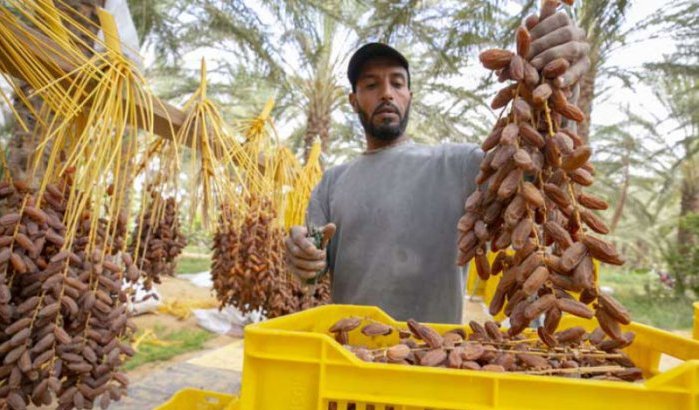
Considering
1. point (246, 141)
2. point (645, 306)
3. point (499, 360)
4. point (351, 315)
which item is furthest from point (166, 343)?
point (645, 306)

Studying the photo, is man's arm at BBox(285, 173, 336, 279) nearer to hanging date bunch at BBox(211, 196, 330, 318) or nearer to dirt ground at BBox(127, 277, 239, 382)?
hanging date bunch at BBox(211, 196, 330, 318)

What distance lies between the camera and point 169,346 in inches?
232

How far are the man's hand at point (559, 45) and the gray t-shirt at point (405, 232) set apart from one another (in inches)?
40.2

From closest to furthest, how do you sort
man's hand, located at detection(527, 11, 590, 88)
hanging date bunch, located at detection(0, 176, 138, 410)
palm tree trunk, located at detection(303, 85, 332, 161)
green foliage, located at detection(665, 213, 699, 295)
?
man's hand, located at detection(527, 11, 590, 88) → hanging date bunch, located at detection(0, 176, 138, 410) → palm tree trunk, located at detection(303, 85, 332, 161) → green foliage, located at detection(665, 213, 699, 295)

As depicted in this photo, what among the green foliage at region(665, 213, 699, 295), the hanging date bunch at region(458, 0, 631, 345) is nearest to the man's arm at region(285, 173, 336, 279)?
the hanging date bunch at region(458, 0, 631, 345)

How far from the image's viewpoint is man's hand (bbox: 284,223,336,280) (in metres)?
1.67

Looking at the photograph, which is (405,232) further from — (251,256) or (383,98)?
(251,256)

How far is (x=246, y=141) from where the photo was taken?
3.05m

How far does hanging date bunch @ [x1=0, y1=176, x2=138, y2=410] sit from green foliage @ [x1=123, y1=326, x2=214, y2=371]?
13.6 feet

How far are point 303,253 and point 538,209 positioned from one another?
2.95 ft

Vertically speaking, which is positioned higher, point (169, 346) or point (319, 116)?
point (319, 116)

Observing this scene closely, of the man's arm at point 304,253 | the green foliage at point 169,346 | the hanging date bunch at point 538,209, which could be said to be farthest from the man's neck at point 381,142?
the green foliage at point 169,346

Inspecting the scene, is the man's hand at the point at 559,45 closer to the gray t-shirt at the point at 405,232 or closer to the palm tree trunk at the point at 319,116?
the gray t-shirt at the point at 405,232

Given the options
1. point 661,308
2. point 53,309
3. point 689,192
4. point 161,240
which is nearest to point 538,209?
point 53,309
